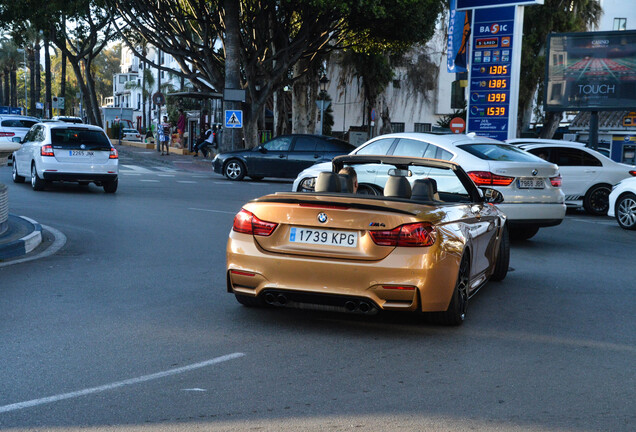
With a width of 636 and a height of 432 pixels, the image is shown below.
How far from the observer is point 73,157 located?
18641mm

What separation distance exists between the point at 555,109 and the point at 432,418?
2113cm

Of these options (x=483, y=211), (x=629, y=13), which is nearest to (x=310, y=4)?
(x=483, y=211)

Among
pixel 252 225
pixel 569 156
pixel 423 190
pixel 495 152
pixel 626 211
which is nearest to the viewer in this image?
pixel 252 225

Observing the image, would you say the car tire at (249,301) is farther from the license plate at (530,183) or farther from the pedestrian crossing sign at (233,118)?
the pedestrian crossing sign at (233,118)

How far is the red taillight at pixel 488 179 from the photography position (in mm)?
11828

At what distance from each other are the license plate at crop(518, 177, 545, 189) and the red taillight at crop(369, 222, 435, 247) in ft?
20.4

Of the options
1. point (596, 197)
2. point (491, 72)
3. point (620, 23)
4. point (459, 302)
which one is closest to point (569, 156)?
point (596, 197)

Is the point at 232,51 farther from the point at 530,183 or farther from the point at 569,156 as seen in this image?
the point at 530,183

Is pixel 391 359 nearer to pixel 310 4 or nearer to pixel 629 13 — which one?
pixel 310 4

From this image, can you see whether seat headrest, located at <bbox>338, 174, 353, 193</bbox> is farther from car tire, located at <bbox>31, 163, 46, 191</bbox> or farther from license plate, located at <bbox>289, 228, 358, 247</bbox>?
car tire, located at <bbox>31, 163, 46, 191</bbox>

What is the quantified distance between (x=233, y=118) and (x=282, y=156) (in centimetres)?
706

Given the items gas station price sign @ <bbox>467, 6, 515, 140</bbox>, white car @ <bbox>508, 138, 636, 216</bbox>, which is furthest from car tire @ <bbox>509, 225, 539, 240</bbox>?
gas station price sign @ <bbox>467, 6, 515, 140</bbox>

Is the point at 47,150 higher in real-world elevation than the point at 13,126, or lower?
lower

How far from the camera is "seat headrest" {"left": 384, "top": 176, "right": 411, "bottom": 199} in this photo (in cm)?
686
